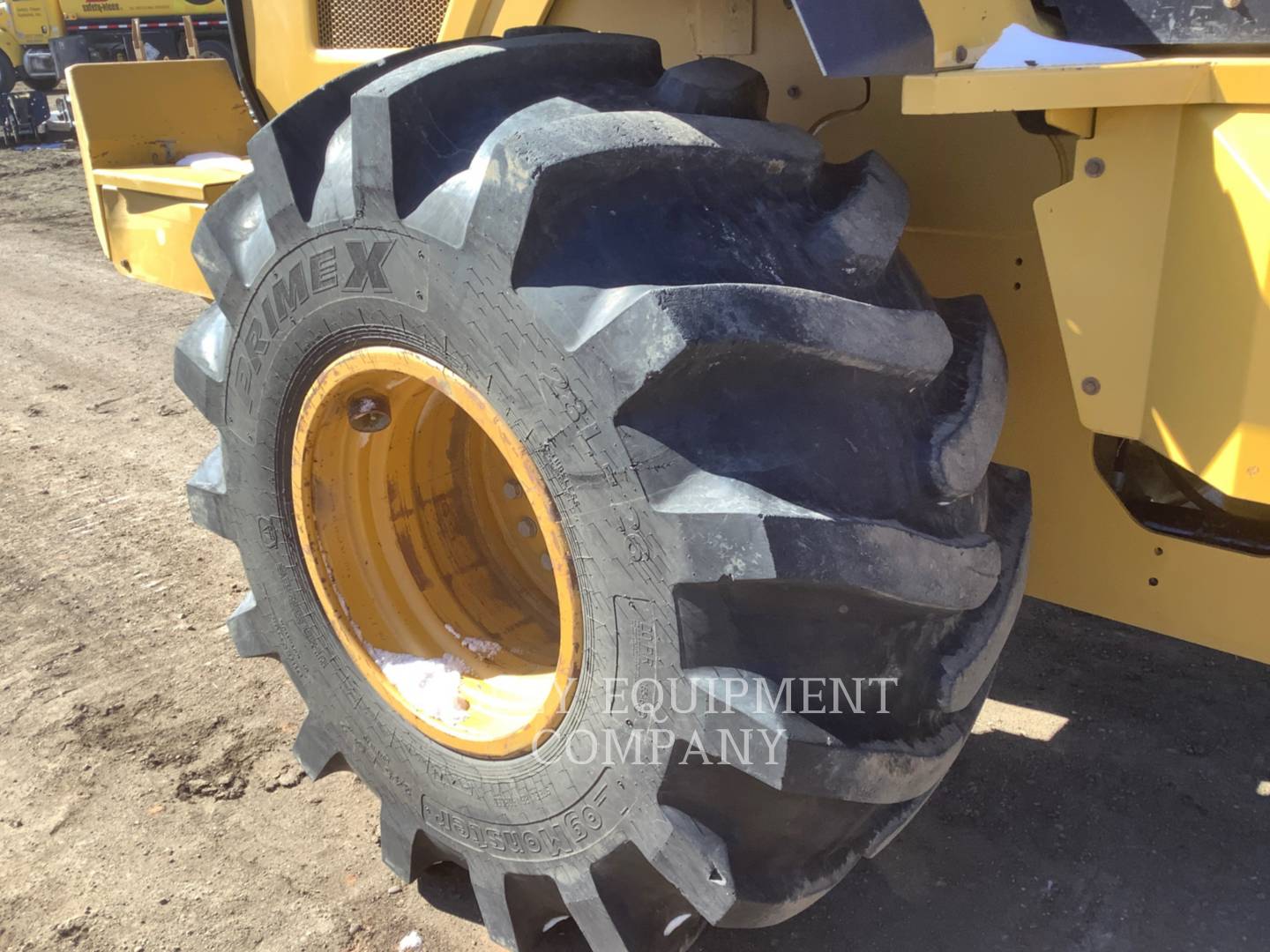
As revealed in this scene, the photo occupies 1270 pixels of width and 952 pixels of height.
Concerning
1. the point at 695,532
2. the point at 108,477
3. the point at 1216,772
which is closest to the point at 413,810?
the point at 695,532

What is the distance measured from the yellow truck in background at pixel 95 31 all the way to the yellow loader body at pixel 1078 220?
671 inches

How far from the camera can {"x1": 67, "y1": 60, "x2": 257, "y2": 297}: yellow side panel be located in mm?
2926

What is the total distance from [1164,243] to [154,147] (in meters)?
2.85

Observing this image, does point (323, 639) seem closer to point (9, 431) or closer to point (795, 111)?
point (795, 111)

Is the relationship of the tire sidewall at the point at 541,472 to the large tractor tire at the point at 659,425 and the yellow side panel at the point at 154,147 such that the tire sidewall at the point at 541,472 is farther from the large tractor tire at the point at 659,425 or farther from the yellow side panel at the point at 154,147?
the yellow side panel at the point at 154,147

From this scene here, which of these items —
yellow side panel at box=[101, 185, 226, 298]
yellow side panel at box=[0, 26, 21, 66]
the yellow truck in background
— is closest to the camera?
yellow side panel at box=[101, 185, 226, 298]

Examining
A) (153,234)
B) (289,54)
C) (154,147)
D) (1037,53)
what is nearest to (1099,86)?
(1037,53)

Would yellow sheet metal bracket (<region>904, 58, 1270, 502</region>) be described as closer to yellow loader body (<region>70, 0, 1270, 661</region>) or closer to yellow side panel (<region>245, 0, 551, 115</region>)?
yellow loader body (<region>70, 0, 1270, 661</region>)

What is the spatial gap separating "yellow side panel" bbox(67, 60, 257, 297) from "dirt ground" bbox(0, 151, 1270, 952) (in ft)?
2.97

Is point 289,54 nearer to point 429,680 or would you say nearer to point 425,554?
point 425,554

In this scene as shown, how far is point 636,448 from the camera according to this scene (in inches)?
56.1

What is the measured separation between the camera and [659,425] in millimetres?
1414

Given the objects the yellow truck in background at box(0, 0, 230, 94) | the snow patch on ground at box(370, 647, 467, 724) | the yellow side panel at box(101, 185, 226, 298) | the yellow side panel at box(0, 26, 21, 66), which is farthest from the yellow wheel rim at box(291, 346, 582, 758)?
the yellow side panel at box(0, 26, 21, 66)

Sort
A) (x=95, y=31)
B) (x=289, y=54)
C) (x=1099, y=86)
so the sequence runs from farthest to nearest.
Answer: (x=95, y=31) < (x=289, y=54) < (x=1099, y=86)
